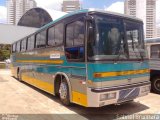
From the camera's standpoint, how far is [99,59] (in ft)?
19.2

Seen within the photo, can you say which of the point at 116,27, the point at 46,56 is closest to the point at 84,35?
the point at 116,27

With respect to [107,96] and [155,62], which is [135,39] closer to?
[107,96]

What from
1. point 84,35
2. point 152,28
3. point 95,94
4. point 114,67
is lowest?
point 95,94

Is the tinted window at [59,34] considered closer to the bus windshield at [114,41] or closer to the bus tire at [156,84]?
the bus windshield at [114,41]

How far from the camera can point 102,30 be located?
6027mm

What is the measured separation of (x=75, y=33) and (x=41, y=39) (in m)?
3.39

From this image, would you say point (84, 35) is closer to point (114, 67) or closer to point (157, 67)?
point (114, 67)

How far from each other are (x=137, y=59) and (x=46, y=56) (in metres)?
3.75

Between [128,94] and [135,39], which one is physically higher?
[135,39]

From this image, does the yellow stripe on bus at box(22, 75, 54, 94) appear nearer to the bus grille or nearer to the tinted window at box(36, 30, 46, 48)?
the tinted window at box(36, 30, 46, 48)

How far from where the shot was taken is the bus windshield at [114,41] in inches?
233

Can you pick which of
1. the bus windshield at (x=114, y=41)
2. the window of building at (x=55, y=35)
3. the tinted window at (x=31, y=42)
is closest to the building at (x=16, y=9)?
the tinted window at (x=31, y=42)

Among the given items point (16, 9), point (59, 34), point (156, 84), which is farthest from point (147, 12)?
point (16, 9)

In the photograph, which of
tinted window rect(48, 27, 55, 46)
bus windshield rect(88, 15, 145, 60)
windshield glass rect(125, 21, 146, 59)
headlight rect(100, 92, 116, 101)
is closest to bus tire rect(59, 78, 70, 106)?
tinted window rect(48, 27, 55, 46)
